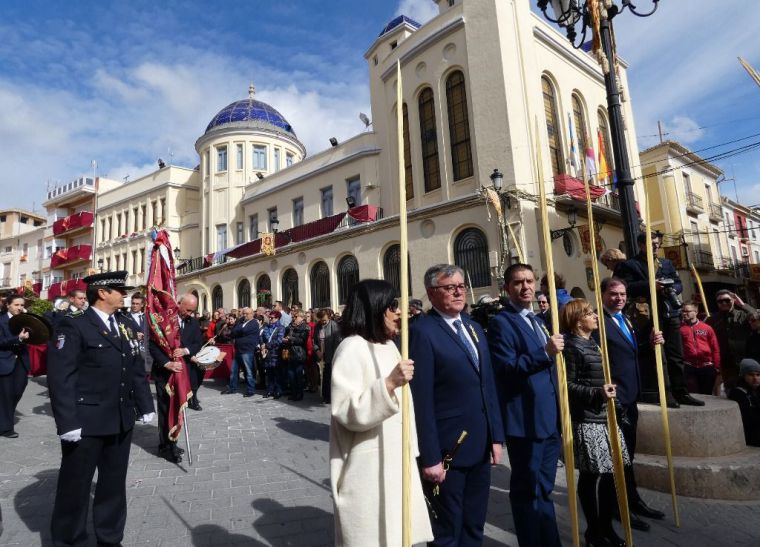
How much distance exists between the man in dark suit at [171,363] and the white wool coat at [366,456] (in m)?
4.49

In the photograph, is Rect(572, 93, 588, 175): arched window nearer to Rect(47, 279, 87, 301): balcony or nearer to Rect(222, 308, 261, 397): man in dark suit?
Rect(222, 308, 261, 397): man in dark suit

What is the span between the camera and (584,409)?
3568mm

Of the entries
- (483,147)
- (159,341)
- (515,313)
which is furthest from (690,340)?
(483,147)

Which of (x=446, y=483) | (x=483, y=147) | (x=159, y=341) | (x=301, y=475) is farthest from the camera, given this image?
(x=483, y=147)

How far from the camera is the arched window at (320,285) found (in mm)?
22250

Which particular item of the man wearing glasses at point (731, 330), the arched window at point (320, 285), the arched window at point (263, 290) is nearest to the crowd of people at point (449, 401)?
the man wearing glasses at point (731, 330)

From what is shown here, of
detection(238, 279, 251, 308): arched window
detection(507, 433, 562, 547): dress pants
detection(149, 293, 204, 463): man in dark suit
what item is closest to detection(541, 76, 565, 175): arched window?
detection(149, 293, 204, 463): man in dark suit

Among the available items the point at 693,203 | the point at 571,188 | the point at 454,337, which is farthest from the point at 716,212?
the point at 454,337

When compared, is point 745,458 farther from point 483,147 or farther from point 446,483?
point 483,147

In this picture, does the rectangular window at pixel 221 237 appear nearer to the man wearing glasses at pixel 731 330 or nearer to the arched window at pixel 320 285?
the arched window at pixel 320 285

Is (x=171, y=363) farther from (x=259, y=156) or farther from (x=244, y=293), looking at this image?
(x=259, y=156)

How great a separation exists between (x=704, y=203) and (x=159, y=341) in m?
34.5

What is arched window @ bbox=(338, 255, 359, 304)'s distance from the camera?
826 inches

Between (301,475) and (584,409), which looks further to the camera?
(301,475)
